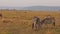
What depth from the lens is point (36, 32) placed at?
15.4 m

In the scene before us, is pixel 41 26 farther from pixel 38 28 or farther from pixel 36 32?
pixel 36 32

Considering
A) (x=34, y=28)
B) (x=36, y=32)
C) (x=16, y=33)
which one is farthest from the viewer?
(x=34, y=28)

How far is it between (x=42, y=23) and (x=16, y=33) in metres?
4.32

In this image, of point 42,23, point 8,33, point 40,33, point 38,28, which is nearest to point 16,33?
point 8,33

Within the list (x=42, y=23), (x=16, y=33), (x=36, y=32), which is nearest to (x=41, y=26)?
(x=42, y=23)

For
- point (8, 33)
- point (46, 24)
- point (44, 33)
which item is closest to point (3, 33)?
point (8, 33)

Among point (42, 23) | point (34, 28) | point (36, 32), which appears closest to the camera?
point (36, 32)

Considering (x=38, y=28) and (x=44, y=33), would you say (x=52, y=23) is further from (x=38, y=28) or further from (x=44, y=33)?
(x=44, y=33)

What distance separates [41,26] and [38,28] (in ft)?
2.57

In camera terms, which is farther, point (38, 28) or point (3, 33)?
point (38, 28)

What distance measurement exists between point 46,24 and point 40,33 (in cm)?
449

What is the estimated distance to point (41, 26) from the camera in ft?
58.1

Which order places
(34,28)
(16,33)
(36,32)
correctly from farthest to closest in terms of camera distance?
(34,28), (36,32), (16,33)

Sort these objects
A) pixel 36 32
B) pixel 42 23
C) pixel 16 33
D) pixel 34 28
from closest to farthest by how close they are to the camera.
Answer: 1. pixel 16 33
2. pixel 36 32
3. pixel 34 28
4. pixel 42 23
